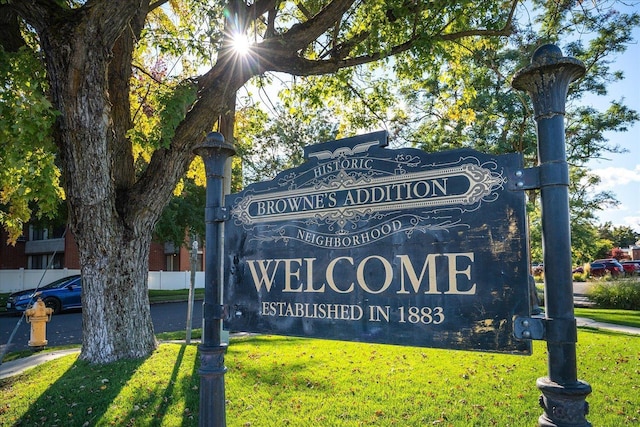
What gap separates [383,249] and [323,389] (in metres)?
3.34

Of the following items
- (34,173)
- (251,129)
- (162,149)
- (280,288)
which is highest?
(251,129)

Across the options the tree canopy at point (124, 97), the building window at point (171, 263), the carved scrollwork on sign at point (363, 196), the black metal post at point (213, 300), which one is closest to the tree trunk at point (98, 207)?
the tree canopy at point (124, 97)

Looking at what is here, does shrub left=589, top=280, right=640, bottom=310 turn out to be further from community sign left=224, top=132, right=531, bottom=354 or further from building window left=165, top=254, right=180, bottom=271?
building window left=165, top=254, right=180, bottom=271

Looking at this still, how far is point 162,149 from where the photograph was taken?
713 cm

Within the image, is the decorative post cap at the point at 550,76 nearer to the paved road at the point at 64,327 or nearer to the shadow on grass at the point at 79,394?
the shadow on grass at the point at 79,394

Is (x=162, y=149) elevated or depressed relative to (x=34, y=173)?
elevated

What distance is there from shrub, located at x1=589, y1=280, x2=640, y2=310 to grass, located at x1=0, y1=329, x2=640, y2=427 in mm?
12546

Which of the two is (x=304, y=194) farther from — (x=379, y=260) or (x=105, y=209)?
(x=105, y=209)

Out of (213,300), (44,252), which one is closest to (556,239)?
(213,300)

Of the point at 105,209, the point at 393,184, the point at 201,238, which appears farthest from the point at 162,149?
the point at 201,238

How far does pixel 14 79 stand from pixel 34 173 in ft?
4.58

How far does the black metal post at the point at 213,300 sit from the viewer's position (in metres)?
3.27

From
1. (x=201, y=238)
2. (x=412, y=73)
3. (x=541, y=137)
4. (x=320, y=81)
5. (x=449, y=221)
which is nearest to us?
(x=541, y=137)

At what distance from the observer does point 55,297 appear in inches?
677
